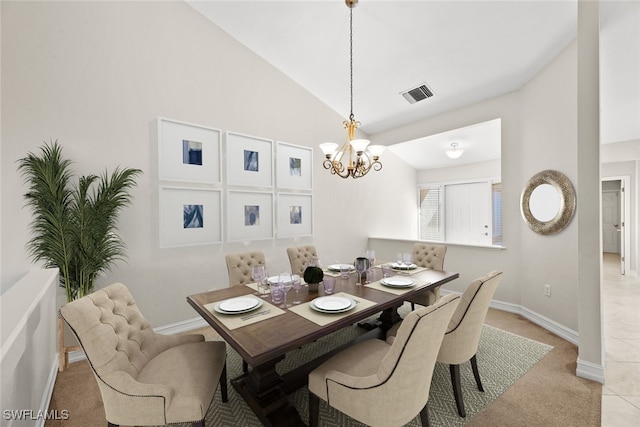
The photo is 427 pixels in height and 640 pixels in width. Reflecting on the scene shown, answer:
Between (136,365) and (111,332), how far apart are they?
287 mm

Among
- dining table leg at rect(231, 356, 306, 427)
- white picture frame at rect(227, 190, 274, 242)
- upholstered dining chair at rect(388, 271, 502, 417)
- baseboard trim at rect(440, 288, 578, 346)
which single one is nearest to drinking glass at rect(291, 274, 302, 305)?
dining table leg at rect(231, 356, 306, 427)

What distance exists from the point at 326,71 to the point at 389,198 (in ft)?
9.72

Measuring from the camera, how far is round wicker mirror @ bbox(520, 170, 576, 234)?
281cm

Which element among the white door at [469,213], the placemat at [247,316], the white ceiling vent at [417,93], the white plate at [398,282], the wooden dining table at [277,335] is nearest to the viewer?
the wooden dining table at [277,335]

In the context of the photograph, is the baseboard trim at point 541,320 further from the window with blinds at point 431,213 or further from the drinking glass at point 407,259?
the window with blinds at point 431,213

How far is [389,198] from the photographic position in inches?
225

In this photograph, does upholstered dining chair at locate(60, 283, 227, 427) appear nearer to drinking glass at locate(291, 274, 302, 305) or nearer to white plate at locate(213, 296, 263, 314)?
white plate at locate(213, 296, 263, 314)

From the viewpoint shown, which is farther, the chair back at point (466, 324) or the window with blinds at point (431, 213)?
the window with blinds at point (431, 213)

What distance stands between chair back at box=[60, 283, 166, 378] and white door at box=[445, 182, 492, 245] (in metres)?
5.88

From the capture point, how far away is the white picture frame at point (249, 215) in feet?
11.2

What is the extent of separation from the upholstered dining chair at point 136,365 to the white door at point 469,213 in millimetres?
5602

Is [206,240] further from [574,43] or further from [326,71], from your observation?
[574,43]

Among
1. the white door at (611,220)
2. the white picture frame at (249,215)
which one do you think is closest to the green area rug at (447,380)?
the white picture frame at (249,215)

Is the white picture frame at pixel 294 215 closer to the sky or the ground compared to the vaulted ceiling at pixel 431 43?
closer to the ground
